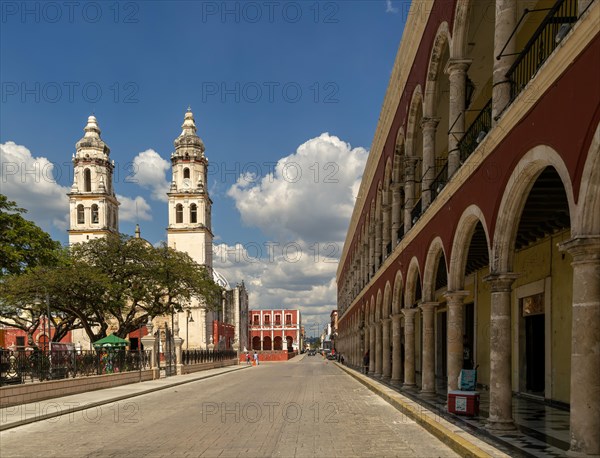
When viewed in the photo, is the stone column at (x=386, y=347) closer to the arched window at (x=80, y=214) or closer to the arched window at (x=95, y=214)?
the arched window at (x=95, y=214)

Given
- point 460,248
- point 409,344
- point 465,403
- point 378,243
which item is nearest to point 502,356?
point 465,403

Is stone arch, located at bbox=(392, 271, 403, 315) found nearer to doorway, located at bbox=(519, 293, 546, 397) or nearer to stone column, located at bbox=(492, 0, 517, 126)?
doorway, located at bbox=(519, 293, 546, 397)

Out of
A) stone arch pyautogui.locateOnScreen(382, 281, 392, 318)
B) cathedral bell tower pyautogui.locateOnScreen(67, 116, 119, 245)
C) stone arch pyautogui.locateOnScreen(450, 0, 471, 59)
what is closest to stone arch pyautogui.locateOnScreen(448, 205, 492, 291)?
stone arch pyautogui.locateOnScreen(450, 0, 471, 59)

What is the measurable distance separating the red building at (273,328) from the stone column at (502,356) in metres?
119

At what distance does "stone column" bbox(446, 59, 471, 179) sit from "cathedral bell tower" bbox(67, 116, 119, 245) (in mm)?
58211

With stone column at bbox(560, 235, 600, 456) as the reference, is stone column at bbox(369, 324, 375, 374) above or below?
below

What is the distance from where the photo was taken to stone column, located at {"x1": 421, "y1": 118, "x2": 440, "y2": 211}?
15.1 meters

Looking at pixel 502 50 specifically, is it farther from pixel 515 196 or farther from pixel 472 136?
pixel 472 136

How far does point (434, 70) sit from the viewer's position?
14883 mm

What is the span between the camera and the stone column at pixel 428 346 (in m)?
15.2

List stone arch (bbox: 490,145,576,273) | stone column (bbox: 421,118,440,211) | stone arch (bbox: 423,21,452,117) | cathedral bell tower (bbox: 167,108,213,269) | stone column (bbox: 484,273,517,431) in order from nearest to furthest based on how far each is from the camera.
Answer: stone arch (bbox: 490,145,576,273), stone column (bbox: 484,273,517,431), stone arch (bbox: 423,21,452,117), stone column (bbox: 421,118,440,211), cathedral bell tower (bbox: 167,108,213,269)

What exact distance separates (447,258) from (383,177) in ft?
39.8

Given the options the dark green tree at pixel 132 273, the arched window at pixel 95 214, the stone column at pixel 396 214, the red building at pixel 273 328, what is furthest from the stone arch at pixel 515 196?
the red building at pixel 273 328

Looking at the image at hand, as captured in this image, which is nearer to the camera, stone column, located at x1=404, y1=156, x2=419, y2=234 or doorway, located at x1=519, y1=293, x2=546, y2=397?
doorway, located at x1=519, y1=293, x2=546, y2=397
